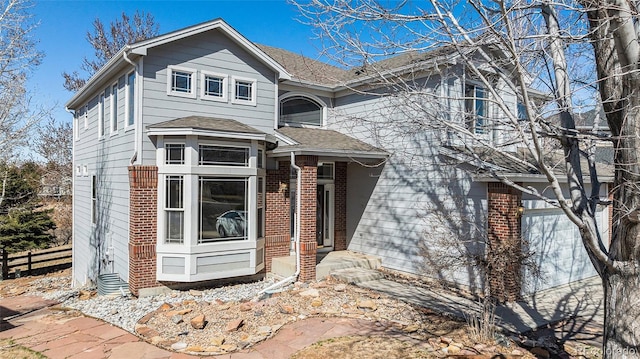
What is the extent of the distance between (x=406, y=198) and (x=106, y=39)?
69.7 feet

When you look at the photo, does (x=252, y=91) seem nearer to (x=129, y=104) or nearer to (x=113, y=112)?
(x=129, y=104)

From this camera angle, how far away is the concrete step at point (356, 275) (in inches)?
412

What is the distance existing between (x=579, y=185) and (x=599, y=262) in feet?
3.36

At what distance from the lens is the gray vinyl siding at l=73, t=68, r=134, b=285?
1038 centimetres

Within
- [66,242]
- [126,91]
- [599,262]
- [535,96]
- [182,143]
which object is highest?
[126,91]

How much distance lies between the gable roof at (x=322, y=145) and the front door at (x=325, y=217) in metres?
1.72

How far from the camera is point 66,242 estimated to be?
24891 millimetres

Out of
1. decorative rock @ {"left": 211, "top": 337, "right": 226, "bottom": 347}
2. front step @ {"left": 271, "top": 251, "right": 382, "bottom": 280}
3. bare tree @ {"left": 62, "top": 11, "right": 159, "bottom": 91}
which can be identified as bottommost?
decorative rock @ {"left": 211, "top": 337, "right": 226, "bottom": 347}

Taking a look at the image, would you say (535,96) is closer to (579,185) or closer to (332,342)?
(579,185)

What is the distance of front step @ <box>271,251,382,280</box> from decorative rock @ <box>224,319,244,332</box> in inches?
126

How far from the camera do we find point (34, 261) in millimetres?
18109

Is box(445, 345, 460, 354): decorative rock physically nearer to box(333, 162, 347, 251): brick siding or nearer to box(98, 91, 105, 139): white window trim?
box(333, 162, 347, 251): brick siding

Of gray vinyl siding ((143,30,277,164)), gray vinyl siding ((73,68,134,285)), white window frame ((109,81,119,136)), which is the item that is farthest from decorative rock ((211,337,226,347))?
white window frame ((109,81,119,136))

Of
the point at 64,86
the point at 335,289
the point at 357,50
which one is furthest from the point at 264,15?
the point at 64,86
